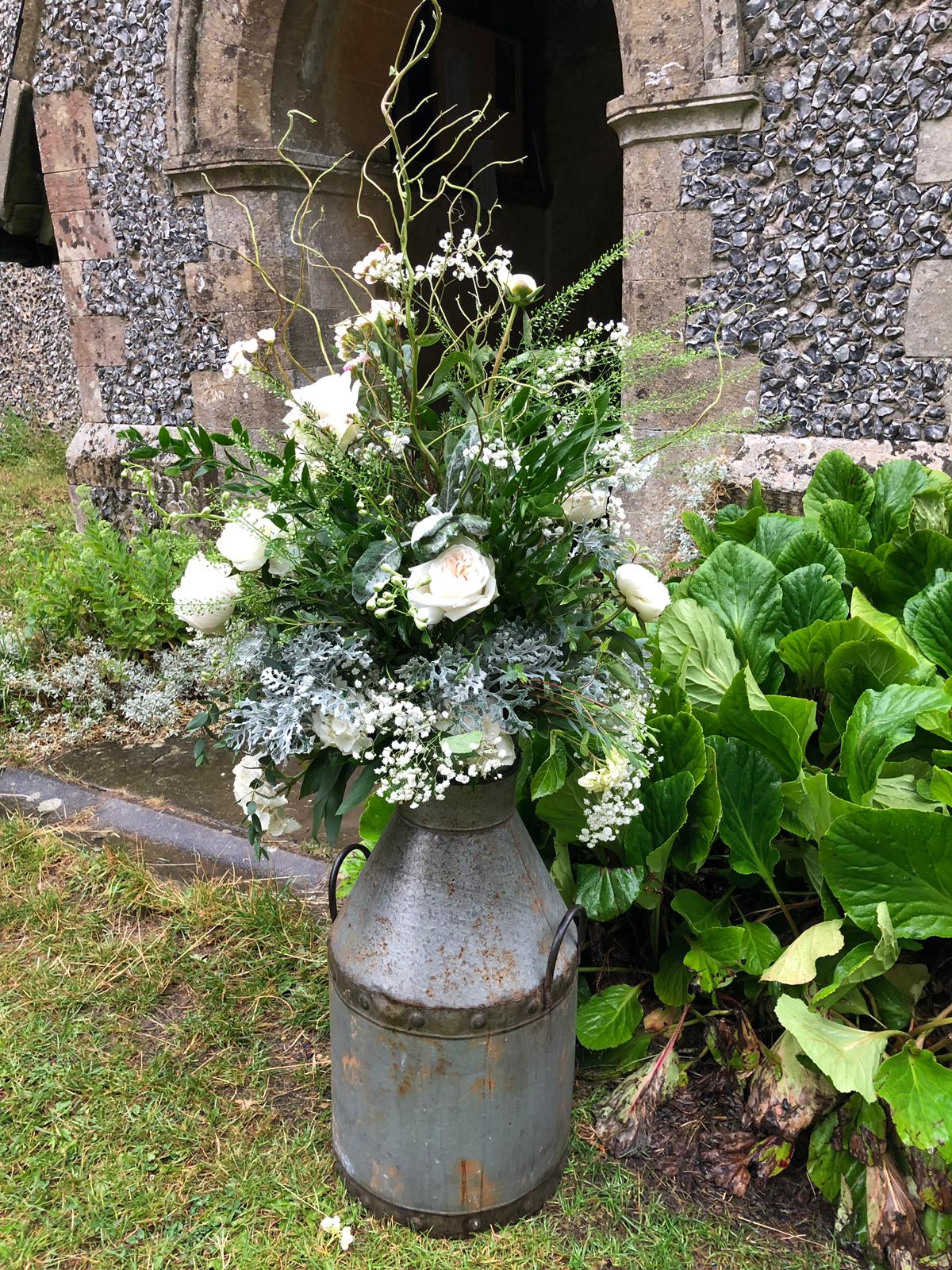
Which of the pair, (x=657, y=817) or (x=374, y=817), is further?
(x=374, y=817)

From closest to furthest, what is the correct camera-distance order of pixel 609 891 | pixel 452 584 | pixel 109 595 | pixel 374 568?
pixel 452 584 < pixel 374 568 < pixel 609 891 < pixel 109 595

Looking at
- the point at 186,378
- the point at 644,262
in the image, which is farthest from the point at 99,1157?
the point at 186,378

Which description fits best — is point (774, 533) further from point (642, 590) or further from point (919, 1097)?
point (919, 1097)

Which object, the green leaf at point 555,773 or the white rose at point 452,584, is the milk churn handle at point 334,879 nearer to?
the green leaf at point 555,773

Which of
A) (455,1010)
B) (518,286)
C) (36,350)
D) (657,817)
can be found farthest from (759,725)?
(36,350)

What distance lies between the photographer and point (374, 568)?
137 centimetres

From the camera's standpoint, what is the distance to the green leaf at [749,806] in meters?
1.74

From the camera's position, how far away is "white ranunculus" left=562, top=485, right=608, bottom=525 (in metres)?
1.45

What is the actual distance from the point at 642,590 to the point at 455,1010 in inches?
28.6

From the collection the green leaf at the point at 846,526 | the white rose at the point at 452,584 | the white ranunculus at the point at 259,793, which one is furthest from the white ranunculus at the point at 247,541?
the green leaf at the point at 846,526

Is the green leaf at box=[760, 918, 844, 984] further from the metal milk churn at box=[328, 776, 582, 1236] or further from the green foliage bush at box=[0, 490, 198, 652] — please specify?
the green foliage bush at box=[0, 490, 198, 652]

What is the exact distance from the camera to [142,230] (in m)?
4.89

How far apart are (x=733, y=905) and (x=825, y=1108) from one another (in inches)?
16.8

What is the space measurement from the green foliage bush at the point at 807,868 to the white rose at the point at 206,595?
75 cm
